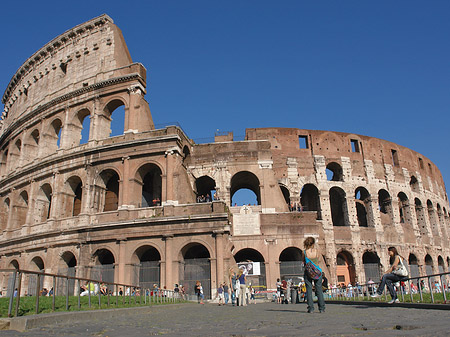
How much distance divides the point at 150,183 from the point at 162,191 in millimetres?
3383

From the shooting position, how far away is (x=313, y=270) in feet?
24.5

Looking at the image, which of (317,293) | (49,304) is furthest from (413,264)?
(49,304)

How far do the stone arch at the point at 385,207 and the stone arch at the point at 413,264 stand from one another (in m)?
3.29

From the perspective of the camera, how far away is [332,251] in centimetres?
2480

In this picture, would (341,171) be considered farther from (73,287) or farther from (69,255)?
(73,287)

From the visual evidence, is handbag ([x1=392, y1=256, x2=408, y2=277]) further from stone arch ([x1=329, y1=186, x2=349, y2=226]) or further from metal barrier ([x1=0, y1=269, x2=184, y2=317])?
stone arch ([x1=329, y1=186, x2=349, y2=226])

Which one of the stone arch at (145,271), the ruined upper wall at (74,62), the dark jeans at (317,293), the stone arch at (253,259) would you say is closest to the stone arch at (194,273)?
the stone arch at (145,271)

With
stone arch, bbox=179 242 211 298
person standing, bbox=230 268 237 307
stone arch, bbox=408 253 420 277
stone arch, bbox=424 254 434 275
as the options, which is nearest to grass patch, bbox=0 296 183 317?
person standing, bbox=230 268 237 307

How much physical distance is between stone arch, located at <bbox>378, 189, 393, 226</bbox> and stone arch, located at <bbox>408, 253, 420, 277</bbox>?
A: 329 centimetres

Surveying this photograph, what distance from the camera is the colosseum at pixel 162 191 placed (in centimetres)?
2000

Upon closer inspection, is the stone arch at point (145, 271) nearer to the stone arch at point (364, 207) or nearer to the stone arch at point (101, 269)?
the stone arch at point (101, 269)

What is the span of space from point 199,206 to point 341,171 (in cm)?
1242

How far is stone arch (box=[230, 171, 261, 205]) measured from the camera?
24663mm

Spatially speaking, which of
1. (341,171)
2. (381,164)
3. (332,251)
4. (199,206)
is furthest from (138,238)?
(381,164)
